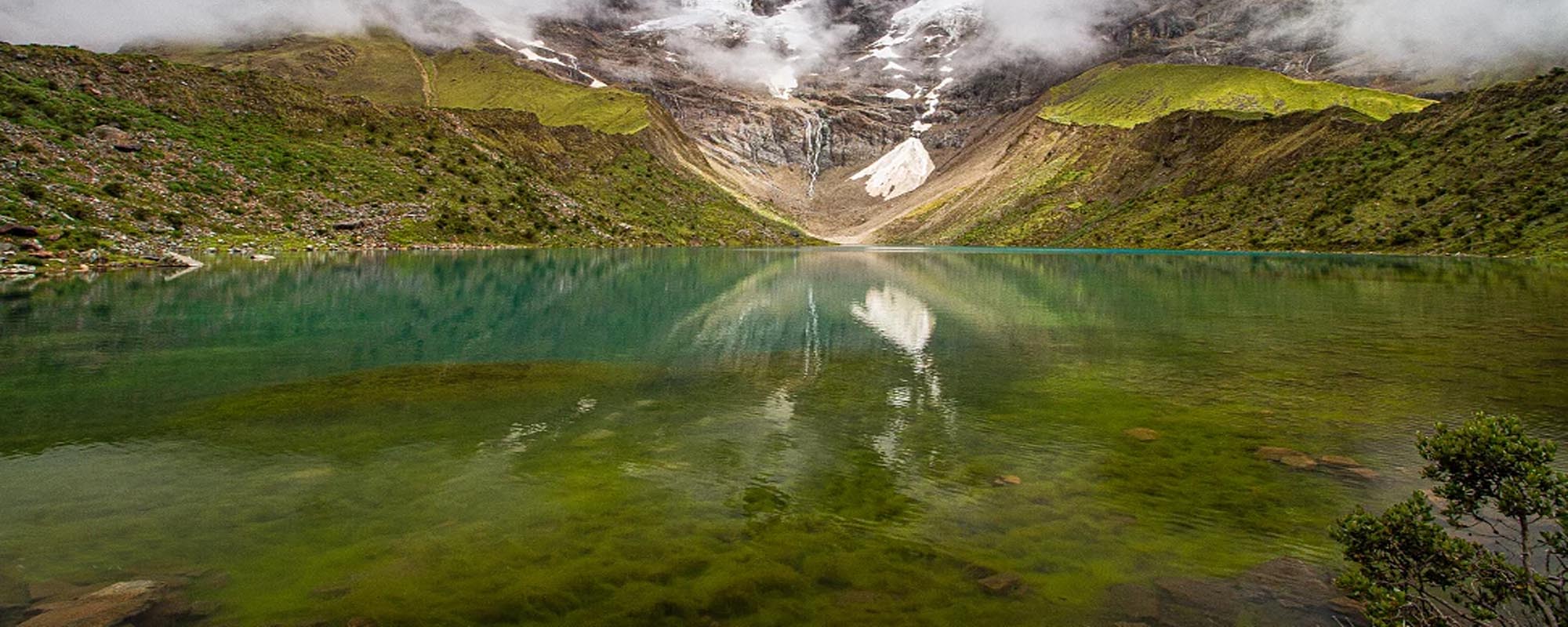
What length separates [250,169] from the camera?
110375mm

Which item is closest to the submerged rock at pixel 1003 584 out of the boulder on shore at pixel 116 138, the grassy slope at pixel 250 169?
the grassy slope at pixel 250 169

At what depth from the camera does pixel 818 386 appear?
837 inches

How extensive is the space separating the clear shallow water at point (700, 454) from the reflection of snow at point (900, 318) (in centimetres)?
58

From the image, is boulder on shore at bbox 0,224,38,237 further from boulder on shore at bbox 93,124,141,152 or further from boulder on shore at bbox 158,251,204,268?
boulder on shore at bbox 93,124,141,152

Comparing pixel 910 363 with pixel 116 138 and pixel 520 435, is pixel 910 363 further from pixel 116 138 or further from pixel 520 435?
pixel 116 138

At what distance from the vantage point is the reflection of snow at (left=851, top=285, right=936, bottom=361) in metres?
30.0

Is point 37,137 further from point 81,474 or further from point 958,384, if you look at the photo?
point 958,384

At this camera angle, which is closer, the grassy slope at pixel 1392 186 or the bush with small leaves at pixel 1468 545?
the bush with small leaves at pixel 1468 545

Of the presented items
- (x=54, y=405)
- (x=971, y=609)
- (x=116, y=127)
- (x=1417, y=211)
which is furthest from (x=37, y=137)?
(x=1417, y=211)

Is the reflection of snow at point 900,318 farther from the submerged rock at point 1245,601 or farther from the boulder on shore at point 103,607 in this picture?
the boulder on shore at point 103,607

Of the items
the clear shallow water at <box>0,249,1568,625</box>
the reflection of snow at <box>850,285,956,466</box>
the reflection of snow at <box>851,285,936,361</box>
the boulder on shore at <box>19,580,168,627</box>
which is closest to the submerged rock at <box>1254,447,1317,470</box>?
the clear shallow water at <box>0,249,1568,625</box>

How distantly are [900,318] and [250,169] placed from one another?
11874 centimetres

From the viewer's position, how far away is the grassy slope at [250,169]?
263 feet

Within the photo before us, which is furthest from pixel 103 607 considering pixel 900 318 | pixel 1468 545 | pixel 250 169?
pixel 250 169
